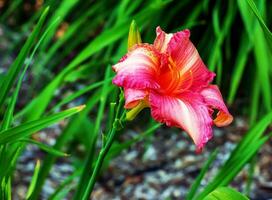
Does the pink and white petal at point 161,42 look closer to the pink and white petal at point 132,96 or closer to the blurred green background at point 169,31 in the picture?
the pink and white petal at point 132,96

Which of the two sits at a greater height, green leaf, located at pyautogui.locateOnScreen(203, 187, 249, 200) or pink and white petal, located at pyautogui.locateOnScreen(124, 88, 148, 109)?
pink and white petal, located at pyautogui.locateOnScreen(124, 88, 148, 109)

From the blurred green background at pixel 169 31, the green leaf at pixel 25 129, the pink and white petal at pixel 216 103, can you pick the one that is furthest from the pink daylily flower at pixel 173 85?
the blurred green background at pixel 169 31

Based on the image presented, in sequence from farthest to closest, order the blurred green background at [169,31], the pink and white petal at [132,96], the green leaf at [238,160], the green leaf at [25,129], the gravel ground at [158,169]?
the gravel ground at [158,169] < the blurred green background at [169,31] < the green leaf at [238,160] < the green leaf at [25,129] < the pink and white petal at [132,96]

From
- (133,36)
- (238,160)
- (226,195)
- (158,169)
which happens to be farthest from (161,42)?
(158,169)

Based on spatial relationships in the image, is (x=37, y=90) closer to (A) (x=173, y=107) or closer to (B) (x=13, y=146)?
(B) (x=13, y=146)

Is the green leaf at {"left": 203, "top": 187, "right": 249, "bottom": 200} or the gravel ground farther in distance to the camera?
the gravel ground

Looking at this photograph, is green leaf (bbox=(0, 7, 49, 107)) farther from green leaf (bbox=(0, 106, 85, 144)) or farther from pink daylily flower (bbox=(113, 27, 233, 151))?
pink daylily flower (bbox=(113, 27, 233, 151))

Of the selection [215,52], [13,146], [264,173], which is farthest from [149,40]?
[13,146]

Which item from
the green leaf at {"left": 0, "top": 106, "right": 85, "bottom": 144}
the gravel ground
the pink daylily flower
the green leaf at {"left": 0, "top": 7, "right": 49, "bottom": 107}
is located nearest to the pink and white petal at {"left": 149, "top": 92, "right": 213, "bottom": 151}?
the pink daylily flower

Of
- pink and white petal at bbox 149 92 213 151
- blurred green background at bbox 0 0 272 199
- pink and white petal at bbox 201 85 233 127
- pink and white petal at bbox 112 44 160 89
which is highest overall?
pink and white petal at bbox 112 44 160 89
